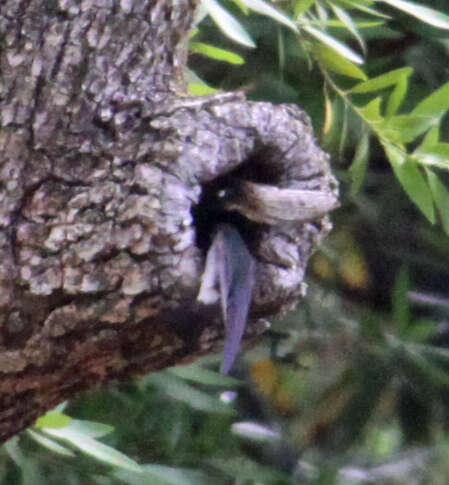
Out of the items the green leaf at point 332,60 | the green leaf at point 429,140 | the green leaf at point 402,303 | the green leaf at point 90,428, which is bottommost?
the green leaf at point 402,303

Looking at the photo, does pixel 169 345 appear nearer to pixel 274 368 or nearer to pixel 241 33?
pixel 241 33

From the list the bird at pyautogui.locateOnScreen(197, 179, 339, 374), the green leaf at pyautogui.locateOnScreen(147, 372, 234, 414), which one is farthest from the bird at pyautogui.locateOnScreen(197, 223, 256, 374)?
the green leaf at pyautogui.locateOnScreen(147, 372, 234, 414)

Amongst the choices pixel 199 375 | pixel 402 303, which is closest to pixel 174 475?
pixel 199 375

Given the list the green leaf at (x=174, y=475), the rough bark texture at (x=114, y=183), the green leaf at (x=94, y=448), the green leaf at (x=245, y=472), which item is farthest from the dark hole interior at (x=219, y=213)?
the green leaf at (x=245, y=472)

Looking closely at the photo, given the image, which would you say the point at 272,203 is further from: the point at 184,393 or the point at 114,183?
the point at 184,393

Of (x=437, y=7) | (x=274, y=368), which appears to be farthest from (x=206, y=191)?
(x=274, y=368)

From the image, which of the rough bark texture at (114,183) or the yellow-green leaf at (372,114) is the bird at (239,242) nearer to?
the rough bark texture at (114,183)
